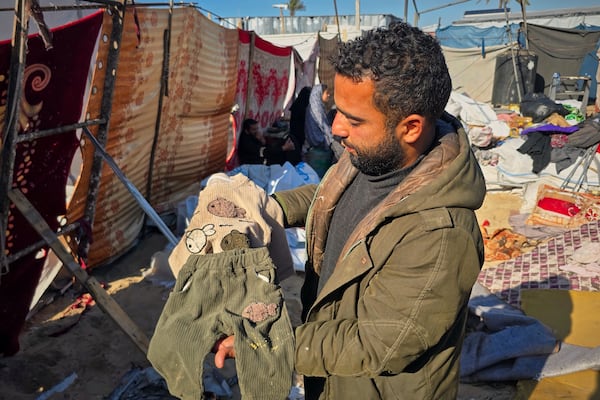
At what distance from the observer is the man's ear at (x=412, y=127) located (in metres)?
1.36

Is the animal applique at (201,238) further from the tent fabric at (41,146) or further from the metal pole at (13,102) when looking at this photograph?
the tent fabric at (41,146)

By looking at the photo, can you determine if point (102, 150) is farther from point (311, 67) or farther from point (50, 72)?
point (311, 67)

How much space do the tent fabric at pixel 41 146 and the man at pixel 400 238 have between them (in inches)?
81.5

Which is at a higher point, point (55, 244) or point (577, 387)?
point (55, 244)

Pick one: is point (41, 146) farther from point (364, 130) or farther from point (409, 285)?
point (409, 285)

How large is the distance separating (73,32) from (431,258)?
2673 millimetres

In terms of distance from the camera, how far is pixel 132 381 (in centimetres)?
302

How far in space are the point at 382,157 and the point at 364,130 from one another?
0.33 ft

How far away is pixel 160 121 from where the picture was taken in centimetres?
511

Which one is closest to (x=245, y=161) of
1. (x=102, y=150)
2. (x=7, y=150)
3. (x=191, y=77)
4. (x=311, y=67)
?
(x=191, y=77)

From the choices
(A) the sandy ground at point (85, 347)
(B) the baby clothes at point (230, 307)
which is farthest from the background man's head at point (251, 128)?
(B) the baby clothes at point (230, 307)

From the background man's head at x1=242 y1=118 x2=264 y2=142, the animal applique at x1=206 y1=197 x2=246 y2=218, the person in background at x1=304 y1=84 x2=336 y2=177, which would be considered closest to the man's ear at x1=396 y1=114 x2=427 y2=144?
the animal applique at x1=206 y1=197 x2=246 y2=218

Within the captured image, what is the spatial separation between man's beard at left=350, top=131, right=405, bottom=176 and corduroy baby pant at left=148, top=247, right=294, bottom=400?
46 centimetres

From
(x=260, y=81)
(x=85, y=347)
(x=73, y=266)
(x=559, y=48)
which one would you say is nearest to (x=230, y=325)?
(x=73, y=266)
